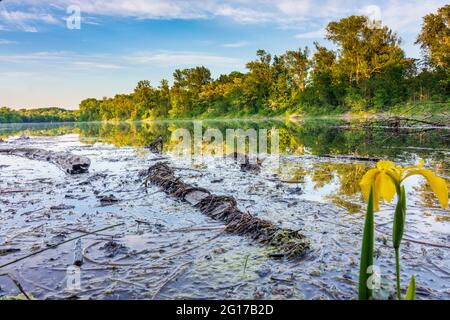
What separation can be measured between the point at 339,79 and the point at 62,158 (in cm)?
5352

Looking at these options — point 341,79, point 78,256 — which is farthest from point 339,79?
point 78,256

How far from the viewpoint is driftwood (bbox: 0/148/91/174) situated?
37.0 feet

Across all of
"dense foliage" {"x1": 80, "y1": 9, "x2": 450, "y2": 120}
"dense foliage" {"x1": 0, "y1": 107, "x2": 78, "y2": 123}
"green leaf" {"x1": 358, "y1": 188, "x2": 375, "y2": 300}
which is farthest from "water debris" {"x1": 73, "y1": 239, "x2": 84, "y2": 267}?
"dense foliage" {"x1": 0, "y1": 107, "x2": 78, "y2": 123}

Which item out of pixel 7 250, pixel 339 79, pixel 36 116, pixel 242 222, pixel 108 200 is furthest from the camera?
pixel 36 116

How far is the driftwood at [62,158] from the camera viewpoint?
37.0ft

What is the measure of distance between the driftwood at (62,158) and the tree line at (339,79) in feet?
75.0

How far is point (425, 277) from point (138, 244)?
134 inches

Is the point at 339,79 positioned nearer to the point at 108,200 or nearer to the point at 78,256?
the point at 108,200

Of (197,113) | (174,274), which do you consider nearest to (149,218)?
(174,274)

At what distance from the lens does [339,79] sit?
190 feet

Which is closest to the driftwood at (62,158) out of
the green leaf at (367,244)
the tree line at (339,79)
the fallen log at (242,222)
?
the fallen log at (242,222)

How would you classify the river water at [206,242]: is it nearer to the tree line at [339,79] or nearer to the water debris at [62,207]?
the water debris at [62,207]
